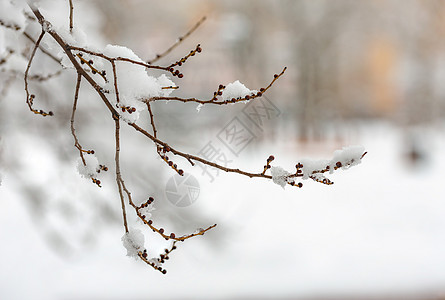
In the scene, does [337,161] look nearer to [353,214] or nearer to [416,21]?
[353,214]

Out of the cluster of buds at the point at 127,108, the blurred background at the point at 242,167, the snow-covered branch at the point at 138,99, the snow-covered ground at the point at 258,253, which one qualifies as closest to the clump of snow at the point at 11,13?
the blurred background at the point at 242,167

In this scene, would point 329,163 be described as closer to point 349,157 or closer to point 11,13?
point 349,157

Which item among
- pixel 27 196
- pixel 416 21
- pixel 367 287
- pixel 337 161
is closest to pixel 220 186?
pixel 367 287

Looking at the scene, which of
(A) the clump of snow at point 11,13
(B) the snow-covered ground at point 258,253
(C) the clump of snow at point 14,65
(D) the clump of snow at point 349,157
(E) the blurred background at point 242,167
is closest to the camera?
(D) the clump of snow at point 349,157

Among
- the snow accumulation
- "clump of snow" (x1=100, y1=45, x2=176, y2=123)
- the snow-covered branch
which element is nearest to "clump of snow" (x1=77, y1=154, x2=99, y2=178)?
the snow-covered branch

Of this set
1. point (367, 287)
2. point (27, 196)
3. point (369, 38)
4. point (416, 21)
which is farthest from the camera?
point (369, 38)

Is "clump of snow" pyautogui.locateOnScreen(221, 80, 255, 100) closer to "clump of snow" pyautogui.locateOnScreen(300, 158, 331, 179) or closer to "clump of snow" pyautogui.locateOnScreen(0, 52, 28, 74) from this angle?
"clump of snow" pyautogui.locateOnScreen(300, 158, 331, 179)

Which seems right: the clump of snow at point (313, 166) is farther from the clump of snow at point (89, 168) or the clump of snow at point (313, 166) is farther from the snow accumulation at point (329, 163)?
the clump of snow at point (89, 168)
